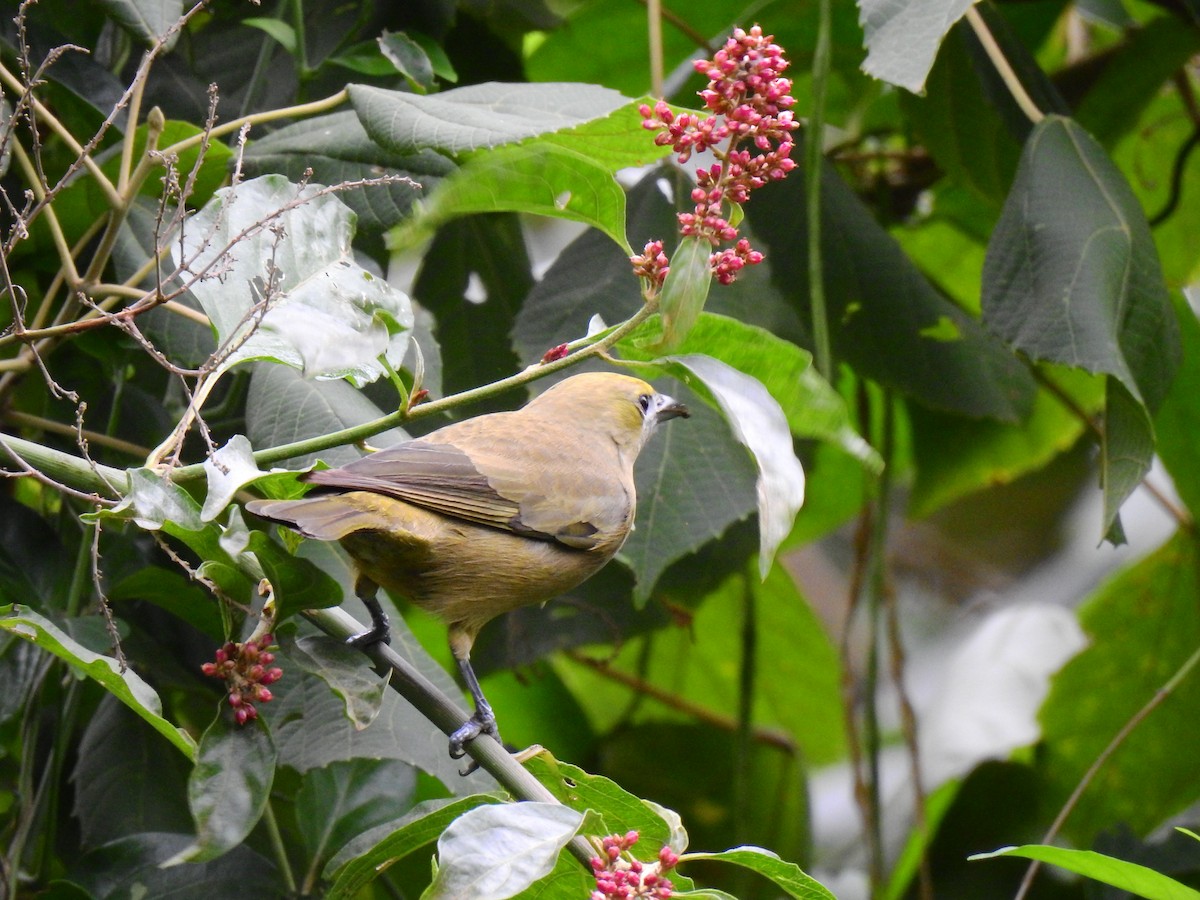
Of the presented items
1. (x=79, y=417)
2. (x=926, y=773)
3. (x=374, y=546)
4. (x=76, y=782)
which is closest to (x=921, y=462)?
(x=926, y=773)

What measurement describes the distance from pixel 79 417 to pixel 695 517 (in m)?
1.05

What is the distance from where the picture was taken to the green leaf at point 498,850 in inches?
46.7

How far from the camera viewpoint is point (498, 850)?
3.97ft

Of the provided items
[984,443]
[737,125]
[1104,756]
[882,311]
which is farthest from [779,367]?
[984,443]

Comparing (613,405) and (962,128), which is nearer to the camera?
(613,405)

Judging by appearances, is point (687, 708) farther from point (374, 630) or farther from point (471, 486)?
point (374, 630)

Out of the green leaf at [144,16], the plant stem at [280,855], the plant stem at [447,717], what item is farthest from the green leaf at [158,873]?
the green leaf at [144,16]

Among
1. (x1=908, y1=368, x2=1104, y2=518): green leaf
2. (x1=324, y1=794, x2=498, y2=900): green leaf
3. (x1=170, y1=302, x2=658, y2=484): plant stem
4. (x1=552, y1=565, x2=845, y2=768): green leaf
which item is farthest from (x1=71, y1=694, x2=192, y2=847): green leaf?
(x1=908, y1=368, x2=1104, y2=518): green leaf

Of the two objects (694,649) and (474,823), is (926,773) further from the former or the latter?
(474,823)

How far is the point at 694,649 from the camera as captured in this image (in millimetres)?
3869

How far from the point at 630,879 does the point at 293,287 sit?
0.81 m

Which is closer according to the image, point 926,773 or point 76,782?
point 76,782

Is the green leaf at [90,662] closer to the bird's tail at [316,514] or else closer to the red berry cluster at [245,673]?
the red berry cluster at [245,673]

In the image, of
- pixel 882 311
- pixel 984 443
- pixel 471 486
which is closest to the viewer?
pixel 471 486
